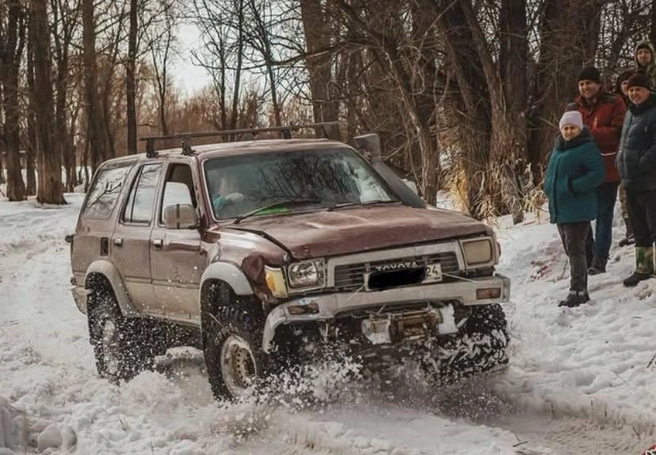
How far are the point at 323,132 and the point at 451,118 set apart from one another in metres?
7.28

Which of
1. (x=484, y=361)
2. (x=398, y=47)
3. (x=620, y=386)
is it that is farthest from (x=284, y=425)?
(x=398, y=47)

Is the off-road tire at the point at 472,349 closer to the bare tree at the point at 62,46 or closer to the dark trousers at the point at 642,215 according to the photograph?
the dark trousers at the point at 642,215

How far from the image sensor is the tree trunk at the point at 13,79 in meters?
31.3

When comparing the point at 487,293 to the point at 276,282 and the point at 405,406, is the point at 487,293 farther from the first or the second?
the point at 276,282

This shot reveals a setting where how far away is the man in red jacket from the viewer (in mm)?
9250

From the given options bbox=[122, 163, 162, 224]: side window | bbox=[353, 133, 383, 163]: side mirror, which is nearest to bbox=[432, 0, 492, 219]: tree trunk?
bbox=[353, 133, 383, 163]: side mirror

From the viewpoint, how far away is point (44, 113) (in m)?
29.5

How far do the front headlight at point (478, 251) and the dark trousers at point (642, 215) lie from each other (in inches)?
105

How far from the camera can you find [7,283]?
15.3 meters

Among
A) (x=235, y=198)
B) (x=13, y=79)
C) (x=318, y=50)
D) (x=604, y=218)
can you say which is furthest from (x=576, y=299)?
(x=13, y=79)

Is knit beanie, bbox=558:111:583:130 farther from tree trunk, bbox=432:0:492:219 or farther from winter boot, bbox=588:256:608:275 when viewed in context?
tree trunk, bbox=432:0:492:219

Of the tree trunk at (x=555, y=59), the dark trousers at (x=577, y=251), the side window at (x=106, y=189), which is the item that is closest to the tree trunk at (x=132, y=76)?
the tree trunk at (x=555, y=59)

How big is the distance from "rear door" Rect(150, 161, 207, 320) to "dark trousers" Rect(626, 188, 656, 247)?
4.00 m

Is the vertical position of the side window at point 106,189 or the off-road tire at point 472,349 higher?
the side window at point 106,189
